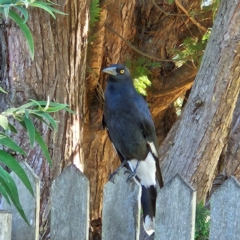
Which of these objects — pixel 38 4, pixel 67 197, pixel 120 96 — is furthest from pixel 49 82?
pixel 38 4

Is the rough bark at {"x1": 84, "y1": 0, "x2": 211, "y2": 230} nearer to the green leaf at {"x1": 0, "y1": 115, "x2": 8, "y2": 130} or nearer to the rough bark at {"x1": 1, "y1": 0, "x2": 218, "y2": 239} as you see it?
the rough bark at {"x1": 1, "y1": 0, "x2": 218, "y2": 239}

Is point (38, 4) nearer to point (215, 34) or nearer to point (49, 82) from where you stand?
point (49, 82)

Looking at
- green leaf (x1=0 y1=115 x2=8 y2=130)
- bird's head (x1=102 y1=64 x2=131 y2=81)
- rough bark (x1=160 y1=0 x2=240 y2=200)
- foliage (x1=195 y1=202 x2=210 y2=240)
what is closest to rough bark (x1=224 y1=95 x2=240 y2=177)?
rough bark (x1=160 y1=0 x2=240 y2=200)

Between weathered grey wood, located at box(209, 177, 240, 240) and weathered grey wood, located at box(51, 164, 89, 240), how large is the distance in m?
0.43

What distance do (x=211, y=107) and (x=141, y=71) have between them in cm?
116

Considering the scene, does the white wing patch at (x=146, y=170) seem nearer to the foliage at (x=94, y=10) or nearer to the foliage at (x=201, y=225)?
the foliage at (x=201, y=225)

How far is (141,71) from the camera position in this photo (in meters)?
4.71

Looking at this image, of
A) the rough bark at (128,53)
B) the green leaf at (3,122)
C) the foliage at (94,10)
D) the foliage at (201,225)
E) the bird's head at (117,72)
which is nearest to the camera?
the green leaf at (3,122)

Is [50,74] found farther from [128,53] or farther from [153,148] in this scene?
[128,53]

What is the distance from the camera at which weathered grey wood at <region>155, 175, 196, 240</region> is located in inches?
75.1

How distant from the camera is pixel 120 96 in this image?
3854 millimetres

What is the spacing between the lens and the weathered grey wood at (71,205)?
2.02 metres

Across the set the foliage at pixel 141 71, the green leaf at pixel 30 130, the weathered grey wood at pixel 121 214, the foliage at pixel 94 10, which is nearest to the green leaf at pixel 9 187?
the green leaf at pixel 30 130

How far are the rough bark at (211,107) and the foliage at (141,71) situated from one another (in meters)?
0.94
